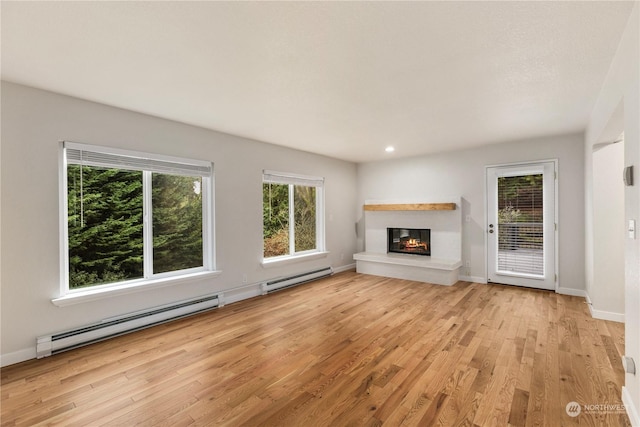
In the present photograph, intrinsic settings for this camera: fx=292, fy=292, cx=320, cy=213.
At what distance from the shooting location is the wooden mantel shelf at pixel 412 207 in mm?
5415

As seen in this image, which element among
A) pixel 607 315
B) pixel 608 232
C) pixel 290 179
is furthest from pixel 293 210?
pixel 607 315

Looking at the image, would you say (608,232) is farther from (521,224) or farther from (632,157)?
(632,157)

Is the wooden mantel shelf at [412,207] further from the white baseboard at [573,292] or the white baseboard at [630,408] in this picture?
the white baseboard at [630,408]

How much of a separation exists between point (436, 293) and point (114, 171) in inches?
188

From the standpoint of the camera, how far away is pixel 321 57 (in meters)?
2.21

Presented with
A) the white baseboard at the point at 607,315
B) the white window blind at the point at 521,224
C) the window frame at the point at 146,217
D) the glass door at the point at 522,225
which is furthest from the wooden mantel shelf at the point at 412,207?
the window frame at the point at 146,217

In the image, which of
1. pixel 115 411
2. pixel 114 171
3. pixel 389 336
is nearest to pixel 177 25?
pixel 114 171

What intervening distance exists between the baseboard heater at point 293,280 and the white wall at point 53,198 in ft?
1.36

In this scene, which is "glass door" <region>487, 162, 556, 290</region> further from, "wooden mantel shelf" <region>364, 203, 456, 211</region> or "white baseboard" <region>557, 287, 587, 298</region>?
"wooden mantel shelf" <region>364, 203, 456, 211</region>

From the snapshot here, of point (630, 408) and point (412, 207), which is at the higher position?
point (412, 207)

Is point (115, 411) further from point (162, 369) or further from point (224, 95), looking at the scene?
point (224, 95)

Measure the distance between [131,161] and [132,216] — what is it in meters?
0.65

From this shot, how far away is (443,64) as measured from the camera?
2.33 m

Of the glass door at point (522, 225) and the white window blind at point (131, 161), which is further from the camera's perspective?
the glass door at point (522, 225)
